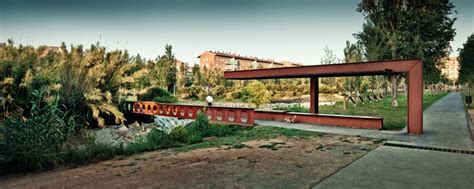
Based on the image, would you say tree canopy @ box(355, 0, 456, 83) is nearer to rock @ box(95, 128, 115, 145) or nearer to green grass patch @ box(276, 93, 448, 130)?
green grass patch @ box(276, 93, 448, 130)

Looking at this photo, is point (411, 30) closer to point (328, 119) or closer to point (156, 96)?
point (328, 119)

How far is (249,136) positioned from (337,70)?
4.72m

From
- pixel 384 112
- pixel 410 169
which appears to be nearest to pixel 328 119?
pixel 410 169

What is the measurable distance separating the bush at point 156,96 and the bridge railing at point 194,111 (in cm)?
347

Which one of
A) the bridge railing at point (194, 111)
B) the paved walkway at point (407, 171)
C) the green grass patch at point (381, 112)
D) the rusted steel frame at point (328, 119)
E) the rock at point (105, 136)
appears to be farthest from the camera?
the rock at point (105, 136)

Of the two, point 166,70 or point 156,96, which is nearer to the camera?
point 156,96

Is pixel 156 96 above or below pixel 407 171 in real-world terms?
above

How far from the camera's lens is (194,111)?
16.0 metres

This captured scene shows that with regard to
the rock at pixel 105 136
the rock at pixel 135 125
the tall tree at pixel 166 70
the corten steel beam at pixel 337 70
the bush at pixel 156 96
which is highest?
the tall tree at pixel 166 70

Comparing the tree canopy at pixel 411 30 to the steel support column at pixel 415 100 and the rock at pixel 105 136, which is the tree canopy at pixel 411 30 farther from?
the rock at pixel 105 136

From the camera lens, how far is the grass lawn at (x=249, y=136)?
28.5 feet

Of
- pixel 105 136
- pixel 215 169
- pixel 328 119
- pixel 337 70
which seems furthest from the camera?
pixel 105 136

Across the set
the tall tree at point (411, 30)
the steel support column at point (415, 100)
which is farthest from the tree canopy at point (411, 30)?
the steel support column at point (415, 100)

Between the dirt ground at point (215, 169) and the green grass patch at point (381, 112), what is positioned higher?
the green grass patch at point (381, 112)
